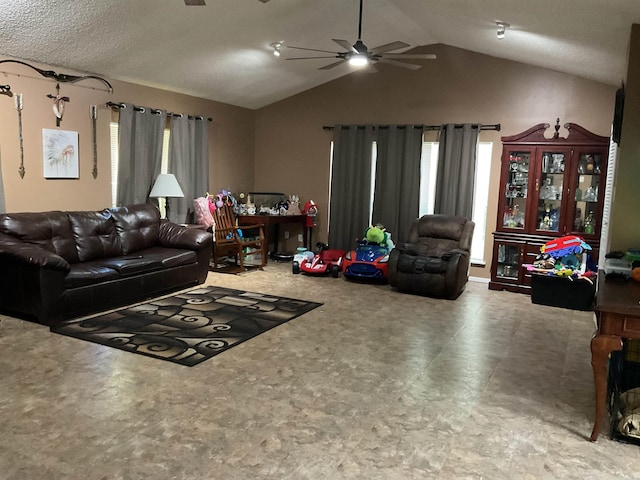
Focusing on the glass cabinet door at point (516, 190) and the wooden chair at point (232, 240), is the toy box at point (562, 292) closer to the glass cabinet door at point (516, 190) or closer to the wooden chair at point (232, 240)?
the glass cabinet door at point (516, 190)

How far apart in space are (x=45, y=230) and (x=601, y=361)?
4678 millimetres

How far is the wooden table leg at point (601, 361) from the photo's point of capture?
8.04ft

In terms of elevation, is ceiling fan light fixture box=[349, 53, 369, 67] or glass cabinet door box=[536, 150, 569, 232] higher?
ceiling fan light fixture box=[349, 53, 369, 67]

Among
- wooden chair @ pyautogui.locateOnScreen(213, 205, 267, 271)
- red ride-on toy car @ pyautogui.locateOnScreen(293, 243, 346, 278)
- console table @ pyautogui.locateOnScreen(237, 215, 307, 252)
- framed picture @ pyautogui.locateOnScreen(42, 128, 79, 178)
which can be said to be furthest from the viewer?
console table @ pyautogui.locateOnScreen(237, 215, 307, 252)

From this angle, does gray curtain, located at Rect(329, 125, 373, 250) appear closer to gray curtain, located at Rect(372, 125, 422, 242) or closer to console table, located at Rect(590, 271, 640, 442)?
gray curtain, located at Rect(372, 125, 422, 242)

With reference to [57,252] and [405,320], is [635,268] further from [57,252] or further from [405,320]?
[57,252]

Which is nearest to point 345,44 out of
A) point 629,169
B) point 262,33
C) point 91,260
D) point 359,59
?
point 359,59

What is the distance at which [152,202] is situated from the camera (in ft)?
20.8

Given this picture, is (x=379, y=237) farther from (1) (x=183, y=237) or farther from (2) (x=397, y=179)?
(1) (x=183, y=237)

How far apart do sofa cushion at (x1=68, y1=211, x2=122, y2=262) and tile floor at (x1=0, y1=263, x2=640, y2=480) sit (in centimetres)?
98

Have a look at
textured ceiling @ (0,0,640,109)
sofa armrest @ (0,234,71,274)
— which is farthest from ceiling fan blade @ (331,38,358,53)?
sofa armrest @ (0,234,71,274)

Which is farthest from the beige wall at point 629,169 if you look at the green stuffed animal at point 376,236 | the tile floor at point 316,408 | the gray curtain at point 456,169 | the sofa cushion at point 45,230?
the sofa cushion at point 45,230

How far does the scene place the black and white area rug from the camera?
12.3ft

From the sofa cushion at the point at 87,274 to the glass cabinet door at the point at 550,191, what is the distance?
477cm
